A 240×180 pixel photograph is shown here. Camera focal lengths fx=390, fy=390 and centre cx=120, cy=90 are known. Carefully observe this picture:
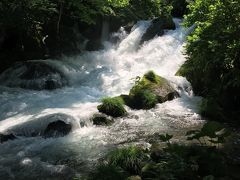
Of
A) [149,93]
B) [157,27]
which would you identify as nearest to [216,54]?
[149,93]

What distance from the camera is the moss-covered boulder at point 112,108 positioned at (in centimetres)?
1437

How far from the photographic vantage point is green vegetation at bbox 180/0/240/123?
12.5m

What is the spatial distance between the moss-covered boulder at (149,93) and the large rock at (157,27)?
8.83 meters

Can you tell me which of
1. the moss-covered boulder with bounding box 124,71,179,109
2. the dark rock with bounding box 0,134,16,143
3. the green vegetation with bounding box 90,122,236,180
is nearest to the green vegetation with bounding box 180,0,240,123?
the moss-covered boulder with bounding box 124,71,179,109

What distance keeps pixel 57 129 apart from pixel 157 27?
14993mm

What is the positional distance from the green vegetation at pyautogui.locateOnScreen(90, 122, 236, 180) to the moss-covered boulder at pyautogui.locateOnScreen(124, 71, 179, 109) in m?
5.83

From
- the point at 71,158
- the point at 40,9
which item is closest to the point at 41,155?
the point at 71,158

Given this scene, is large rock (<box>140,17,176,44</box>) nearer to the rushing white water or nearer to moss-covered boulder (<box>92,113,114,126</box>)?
the rushing white water

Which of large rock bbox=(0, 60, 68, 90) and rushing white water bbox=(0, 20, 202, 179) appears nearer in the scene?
rushing white water bbox=(0, 20, 202, 179)

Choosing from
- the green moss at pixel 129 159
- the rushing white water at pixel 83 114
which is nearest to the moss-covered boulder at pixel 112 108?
the rushing white water at pixel 83 114

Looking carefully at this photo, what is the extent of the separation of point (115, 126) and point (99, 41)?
1383cm

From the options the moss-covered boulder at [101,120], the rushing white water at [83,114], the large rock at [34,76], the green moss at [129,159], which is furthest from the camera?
the large rock at [34,76]

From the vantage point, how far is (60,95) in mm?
17062

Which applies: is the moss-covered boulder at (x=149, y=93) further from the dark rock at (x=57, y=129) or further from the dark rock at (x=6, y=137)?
the dark rock at (x=6, y=137)
